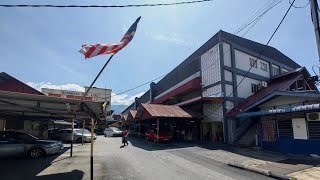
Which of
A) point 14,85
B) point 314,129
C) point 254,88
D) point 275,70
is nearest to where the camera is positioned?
point 314,129

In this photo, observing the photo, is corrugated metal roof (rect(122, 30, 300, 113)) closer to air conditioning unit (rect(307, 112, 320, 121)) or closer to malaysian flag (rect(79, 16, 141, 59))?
air conditioning unit (rect(307, 112, 320, 121))

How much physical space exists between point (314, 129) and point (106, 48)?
14444 mm

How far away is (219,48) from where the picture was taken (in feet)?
80.1

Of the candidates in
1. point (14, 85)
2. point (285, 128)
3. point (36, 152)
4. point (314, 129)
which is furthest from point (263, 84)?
point (14, 85)

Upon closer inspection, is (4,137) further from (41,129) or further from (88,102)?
(41,129)

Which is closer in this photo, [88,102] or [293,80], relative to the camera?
[88,102]

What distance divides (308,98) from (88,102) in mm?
14776

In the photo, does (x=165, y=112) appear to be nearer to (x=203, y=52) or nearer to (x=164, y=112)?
(x=164, y=112)

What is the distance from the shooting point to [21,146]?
44.4 ft

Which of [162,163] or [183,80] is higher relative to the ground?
[183,80]

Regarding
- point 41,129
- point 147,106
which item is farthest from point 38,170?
point 41,129

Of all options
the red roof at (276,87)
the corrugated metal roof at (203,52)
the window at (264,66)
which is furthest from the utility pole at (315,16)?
the window at (264,66)

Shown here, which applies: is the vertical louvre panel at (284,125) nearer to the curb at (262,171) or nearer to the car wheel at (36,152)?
the curb at (262,171)

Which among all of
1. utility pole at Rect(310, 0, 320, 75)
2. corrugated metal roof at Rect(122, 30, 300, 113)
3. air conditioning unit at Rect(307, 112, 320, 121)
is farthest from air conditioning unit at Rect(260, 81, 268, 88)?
utility pole at Rect(310, 0, 320, 75)
